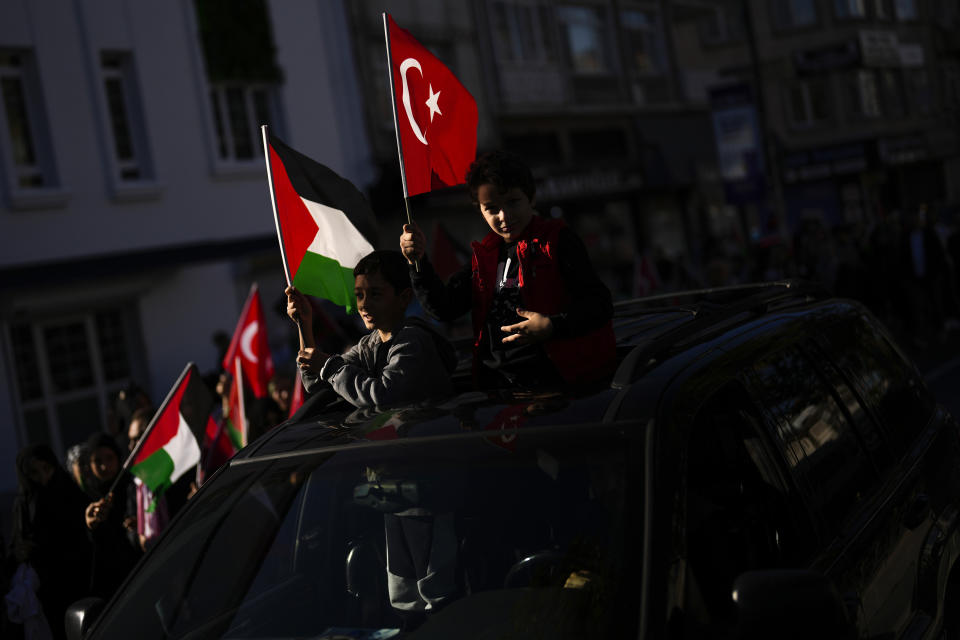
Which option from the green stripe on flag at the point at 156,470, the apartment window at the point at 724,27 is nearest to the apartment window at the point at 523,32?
the apartment window at the point at 724,27

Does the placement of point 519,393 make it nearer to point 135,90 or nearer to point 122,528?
point 122,528

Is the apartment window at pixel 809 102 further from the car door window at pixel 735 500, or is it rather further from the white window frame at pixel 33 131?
the car door window at pixel 735 500

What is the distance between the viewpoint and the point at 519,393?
315cm

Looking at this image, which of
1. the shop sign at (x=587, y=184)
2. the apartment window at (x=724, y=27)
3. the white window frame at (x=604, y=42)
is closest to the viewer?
the shop sign at (x=587, y=184)

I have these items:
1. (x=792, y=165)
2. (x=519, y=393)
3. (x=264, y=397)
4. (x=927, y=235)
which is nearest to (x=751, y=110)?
(x=927, y=235)

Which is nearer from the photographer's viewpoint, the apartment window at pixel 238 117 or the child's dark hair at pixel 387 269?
the child's dark hair at pixel 387 269

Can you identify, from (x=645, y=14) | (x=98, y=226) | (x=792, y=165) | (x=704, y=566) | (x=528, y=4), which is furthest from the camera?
(x=792, y=165)

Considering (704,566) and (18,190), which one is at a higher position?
(18,190)

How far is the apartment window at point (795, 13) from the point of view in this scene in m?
45.1

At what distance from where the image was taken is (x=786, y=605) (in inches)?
90.4

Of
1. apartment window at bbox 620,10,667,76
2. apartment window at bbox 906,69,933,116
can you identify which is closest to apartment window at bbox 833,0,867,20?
apartment window at bbox 906,69,933,116

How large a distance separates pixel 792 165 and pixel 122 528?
32.1m

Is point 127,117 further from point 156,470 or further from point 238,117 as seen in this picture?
point 156,470

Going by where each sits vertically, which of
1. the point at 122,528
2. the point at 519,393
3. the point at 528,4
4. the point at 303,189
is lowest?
the point at 122,528
